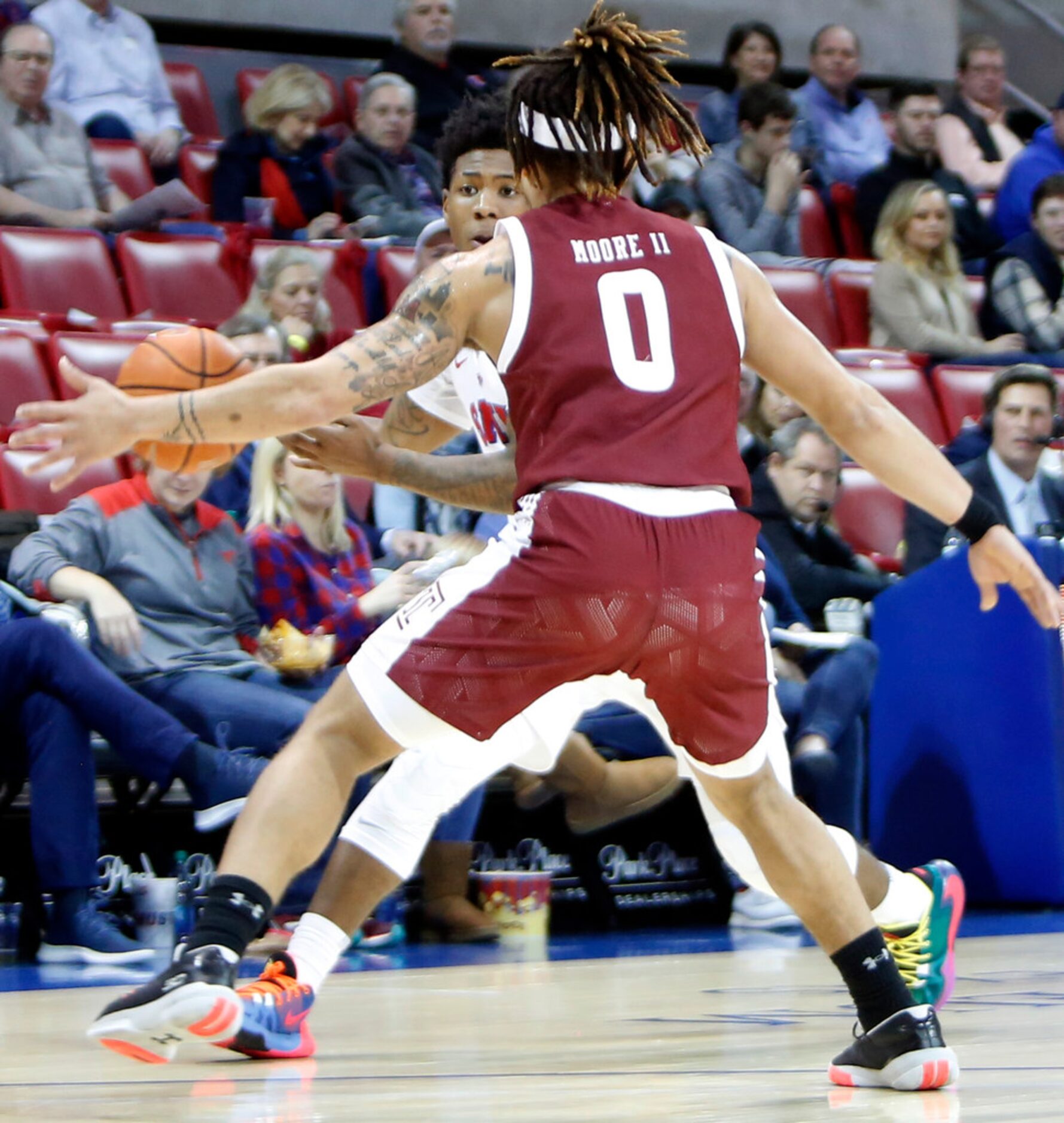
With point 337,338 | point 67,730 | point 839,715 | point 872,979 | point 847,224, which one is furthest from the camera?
point 847,224

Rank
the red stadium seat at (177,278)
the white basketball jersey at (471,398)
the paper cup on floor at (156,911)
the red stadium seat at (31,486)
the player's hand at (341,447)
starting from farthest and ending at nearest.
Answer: the red stadium seat at (177,278) < the red stadium seat at (31,486) < the paper cup on floor at (156,911) < the white basketball jersey at (471,398) < the player's hand at (341,447)

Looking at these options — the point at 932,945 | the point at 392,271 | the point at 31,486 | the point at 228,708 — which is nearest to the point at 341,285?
the point at 392,271

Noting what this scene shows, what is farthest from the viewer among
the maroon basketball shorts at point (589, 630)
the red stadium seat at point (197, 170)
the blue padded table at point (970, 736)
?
the red stadium seat at point (197, 170)

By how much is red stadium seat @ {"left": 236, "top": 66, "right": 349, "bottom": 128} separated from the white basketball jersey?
5.99 m

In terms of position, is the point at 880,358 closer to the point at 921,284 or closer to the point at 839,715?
the point at 921,284

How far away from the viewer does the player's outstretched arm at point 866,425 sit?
282 centimetres

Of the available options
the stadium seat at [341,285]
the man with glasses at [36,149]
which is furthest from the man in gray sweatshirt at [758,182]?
the man with glasses at [36,149]

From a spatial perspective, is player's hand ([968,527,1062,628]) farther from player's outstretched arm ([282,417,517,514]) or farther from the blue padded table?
the blue padded table

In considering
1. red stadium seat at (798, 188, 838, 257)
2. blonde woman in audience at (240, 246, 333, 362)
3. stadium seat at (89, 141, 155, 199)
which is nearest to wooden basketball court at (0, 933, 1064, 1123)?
blonde woman in audience at (240, 246, 333, 362)

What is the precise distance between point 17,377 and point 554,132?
3600mm

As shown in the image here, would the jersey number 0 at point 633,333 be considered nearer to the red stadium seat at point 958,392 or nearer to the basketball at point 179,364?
the basketball at point 179,364

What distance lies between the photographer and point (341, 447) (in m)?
3.03

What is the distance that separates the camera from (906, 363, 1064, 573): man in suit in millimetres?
6449

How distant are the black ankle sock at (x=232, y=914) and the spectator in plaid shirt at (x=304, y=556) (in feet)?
7.78
